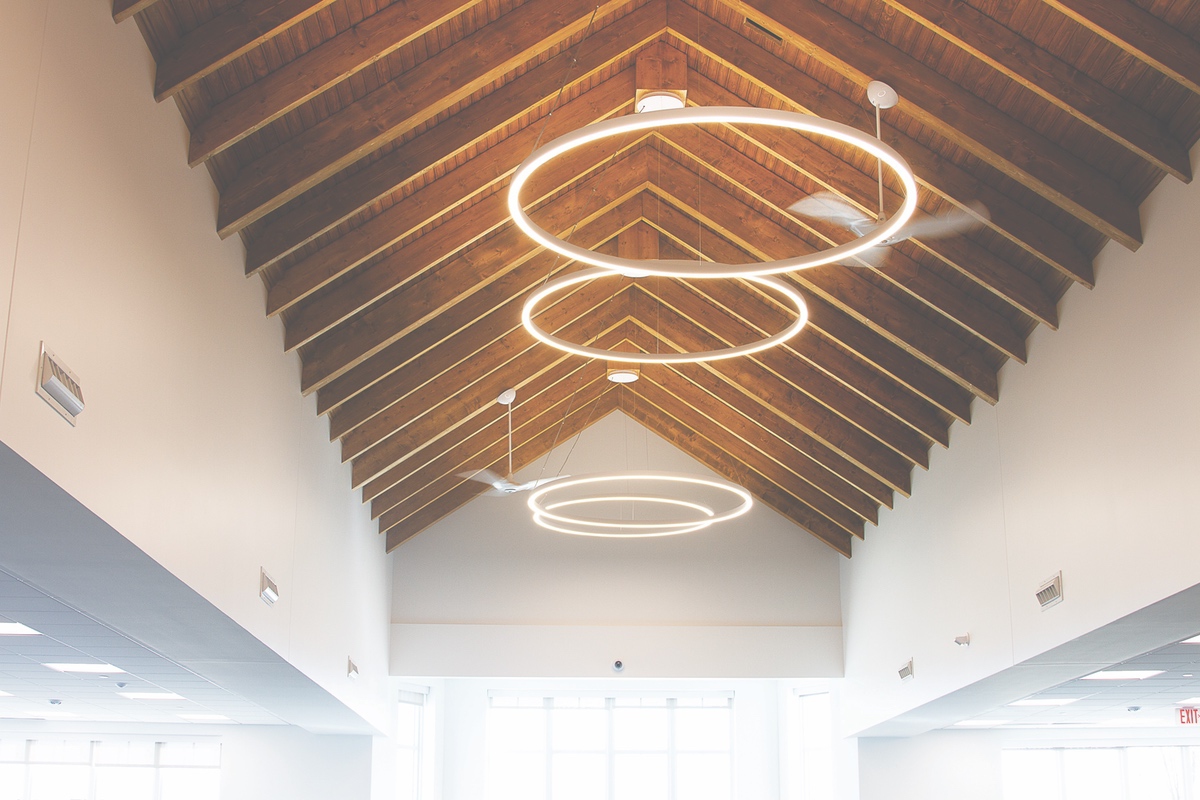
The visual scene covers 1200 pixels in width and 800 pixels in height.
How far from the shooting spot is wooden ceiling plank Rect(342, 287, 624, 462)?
46.9 feet

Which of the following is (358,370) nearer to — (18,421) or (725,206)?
(725,206)

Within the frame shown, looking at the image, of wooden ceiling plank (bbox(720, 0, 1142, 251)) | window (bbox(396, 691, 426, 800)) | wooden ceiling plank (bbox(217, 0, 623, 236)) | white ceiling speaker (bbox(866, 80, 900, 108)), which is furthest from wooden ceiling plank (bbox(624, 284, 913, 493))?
window (bbox(396, 691, 426, 800))

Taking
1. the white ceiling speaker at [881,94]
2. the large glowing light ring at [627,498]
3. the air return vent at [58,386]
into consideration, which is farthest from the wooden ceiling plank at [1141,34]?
the large glowing light ring at [627,498]

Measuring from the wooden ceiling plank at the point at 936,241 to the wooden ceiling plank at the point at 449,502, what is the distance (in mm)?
9058

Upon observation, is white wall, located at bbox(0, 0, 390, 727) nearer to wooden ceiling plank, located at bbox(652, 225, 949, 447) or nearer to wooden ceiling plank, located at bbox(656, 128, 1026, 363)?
wooden ceiling plank, located at bbox(656, 128, 1026, 363)

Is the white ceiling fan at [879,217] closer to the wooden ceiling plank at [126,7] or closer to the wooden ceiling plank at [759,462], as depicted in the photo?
the wooden ceiling plank at [126,7]

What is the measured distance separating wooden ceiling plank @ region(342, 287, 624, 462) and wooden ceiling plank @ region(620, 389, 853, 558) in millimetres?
4397

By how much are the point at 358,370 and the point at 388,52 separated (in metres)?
4.95

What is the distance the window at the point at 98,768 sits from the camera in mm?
20797

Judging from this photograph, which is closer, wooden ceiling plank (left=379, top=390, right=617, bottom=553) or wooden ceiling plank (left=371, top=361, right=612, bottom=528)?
wooden ceiling plank (left=371, top=361, right=612, bottom=528)

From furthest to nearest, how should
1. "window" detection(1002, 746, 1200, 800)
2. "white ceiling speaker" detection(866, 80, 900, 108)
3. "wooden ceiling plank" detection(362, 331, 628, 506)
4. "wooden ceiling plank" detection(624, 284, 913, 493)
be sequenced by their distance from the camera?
"window" detection(1002, 746, 1200, 800) → "wooden ceiling plank" detection(362, 331, 628, 506) → "wooden ceiling plank" detection(624, 284, 913, 493) → "white ceiling speaker" detection(866, 80, 900, 108)

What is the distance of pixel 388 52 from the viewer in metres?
8.52

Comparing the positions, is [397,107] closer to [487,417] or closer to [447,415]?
[447,415]

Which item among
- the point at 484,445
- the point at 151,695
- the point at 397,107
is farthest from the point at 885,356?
the point at 151,695
